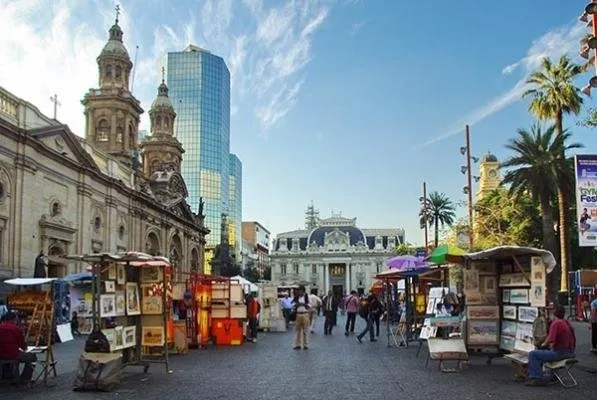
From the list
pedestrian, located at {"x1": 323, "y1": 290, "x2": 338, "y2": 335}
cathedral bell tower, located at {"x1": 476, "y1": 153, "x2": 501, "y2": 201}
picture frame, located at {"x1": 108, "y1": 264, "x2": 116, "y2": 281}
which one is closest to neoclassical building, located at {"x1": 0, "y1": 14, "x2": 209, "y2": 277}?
picture frame, located at {"x1": 108, "y1": 264, "x2": 116, "y2": 281}

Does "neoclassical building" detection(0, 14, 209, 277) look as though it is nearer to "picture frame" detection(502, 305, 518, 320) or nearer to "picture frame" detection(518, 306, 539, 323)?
"picture frame" detection(502, 305, 518, 320)

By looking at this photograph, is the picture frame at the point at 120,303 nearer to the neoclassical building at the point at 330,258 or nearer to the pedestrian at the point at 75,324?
the pedestrian at the point at 75,324

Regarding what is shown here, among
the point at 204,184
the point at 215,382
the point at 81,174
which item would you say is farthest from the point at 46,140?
the point at 204,184

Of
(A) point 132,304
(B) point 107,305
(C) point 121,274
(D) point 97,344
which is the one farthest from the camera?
(A) point 132,304

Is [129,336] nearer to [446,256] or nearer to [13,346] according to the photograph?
[13,346]

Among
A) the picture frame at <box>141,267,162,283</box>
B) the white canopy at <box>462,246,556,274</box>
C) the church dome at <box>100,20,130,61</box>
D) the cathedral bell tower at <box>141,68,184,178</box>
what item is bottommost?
the picture frame at <box>141,267,162,283</box>

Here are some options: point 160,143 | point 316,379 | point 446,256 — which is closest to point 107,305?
point 316,379

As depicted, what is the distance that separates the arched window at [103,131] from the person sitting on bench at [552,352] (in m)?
51.1

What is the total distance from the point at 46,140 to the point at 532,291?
99.4ft

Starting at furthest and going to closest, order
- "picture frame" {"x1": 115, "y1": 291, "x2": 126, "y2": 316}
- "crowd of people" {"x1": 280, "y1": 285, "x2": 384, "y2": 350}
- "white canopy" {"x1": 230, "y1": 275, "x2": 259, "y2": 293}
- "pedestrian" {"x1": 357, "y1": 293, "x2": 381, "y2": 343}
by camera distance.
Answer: "white canopy" {"x1": 230, "y1": 275, "x2": 259, "y2": 293} → "pedestrian" {"x1": 357, "y1": 293, "x2": 381, "y2": 343} → "crowd of people" {"x1": 280, "y1": 285, "x2": 384, "y2": 350} → "picture frame" {"x1": 115, "y1": 291, "x2": 126, "y2": 316}

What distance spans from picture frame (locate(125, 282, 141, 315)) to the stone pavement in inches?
53.0

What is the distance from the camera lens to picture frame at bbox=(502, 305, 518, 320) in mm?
15586

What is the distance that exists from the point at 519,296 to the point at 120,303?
8.75 metres

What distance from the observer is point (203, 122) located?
146125 millimetres
